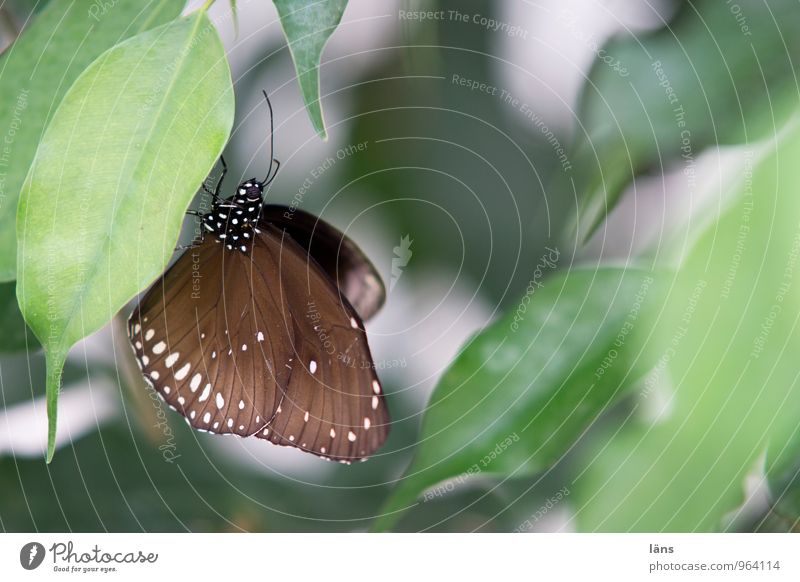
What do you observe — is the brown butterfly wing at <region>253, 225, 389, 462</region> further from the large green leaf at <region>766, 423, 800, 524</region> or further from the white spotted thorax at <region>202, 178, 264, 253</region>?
the large green leaf at <region>766, 423, 800, 524</region>

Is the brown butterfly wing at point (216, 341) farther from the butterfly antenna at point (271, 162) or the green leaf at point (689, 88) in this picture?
the green leaf at point (689, 88)

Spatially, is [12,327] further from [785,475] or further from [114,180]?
[785,475]

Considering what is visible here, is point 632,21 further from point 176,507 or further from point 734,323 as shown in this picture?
point 176,507

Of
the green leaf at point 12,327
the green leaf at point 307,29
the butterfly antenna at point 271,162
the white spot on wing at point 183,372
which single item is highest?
the green leaf at point 307,29

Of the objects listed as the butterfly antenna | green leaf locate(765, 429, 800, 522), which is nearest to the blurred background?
the butterfly antenna

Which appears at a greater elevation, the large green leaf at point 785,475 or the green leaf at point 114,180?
→ the green leaf at point 114,180

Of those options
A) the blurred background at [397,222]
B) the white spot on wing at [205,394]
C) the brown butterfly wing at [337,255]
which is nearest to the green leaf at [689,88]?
the blurred background at [397,222]
